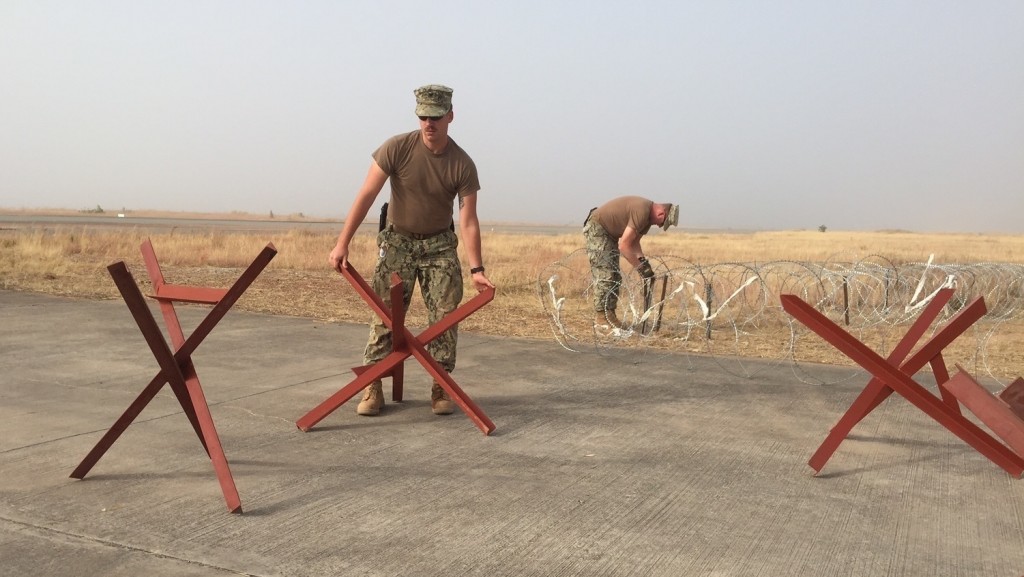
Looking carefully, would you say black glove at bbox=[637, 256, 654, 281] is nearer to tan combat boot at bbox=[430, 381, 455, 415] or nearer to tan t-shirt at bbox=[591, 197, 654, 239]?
tan t-shirt at bbox=[591, 197, 654, 239]

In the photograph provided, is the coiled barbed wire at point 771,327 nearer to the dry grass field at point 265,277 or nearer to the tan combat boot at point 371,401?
the dry grass field at point 265,277

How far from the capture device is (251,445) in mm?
4961

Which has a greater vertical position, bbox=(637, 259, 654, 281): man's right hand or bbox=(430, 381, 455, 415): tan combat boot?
bbox=(637, 259, 654, 281): man's right hand

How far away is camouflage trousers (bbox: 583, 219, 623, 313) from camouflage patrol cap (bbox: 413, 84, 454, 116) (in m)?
5.08

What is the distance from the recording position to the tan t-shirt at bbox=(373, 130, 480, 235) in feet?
19.2

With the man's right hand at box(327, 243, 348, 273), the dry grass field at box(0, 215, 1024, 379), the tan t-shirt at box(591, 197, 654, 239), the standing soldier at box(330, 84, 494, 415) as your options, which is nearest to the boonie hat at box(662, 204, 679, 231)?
the tan t-shirt at box(591, 197, 654, 239)

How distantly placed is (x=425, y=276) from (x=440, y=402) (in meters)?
0.87

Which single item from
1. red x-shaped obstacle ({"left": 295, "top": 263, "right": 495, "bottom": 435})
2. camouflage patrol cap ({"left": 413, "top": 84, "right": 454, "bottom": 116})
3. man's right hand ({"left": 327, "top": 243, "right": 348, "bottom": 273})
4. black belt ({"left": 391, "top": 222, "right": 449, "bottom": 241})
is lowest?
red x-shaped obstacle ({"left": 295, "top": 263, "right": 495, "bottom": 435})

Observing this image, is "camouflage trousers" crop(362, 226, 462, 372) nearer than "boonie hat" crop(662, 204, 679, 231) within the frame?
Yes

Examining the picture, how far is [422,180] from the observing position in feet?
19.4

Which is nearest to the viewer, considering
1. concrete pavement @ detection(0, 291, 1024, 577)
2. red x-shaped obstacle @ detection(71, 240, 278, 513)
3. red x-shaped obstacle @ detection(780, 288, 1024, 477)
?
concrete pavement @ detection(0, 291, 1024, 577)

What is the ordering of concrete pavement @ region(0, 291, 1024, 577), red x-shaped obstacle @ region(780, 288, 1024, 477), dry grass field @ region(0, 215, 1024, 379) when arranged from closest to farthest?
concrete pavement @ region(0, 291, 1024, 577) → red x-shaped obstacle @ region(780, 288, 1024, 477) → dry grass field @ region(0, 215, 1024, 379)

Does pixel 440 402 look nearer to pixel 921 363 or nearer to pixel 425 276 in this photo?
pixel 425 276

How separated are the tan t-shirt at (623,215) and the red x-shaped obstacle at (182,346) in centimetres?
724
